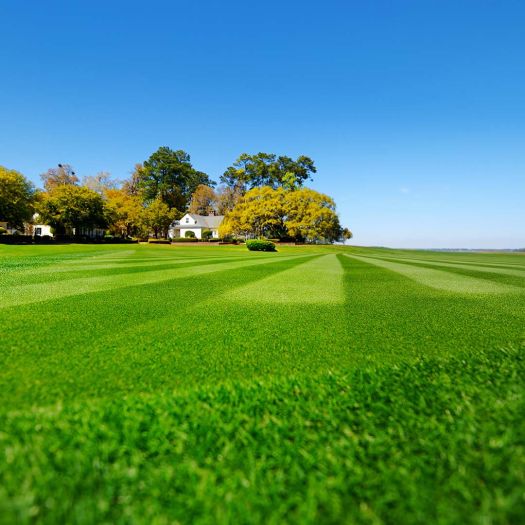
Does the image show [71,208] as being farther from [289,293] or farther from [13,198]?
[289,293]

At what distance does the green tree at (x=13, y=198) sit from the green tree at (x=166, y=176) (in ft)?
122

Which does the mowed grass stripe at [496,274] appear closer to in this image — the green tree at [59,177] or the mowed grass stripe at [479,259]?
the mowed grass stripe at [479,259]

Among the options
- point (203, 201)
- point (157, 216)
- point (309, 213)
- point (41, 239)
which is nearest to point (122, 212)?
point (157, 216)

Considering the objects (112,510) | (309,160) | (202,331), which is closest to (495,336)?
(202,331)

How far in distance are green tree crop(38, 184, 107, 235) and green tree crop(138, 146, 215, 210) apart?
3032cm

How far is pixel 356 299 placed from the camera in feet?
18.3

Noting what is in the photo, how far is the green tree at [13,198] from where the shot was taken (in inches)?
1693

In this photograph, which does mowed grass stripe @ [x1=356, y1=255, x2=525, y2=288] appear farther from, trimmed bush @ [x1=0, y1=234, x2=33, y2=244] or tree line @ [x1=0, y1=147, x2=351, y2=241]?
trimmed bush @ [x1=0, y1=234, x2=33, y2=244]

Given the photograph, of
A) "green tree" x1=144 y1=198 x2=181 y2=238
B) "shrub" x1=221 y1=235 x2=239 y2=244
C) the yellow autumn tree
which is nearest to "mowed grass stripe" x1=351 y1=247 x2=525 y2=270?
the yellow autumn tree

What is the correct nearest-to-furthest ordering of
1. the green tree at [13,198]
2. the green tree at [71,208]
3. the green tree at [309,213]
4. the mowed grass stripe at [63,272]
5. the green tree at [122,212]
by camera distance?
the mowed grass stripe at [63,272] → the green tree at [13,198] → the green tree at [309,213] → the green tree at [71,208] → the green tree at [122,212]

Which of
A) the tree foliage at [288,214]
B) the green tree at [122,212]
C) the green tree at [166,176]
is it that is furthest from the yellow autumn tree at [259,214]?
the green tree at [166,176]

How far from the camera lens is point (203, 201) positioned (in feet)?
307

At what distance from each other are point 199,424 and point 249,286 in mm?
5330

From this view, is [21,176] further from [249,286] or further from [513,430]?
[513,430]
